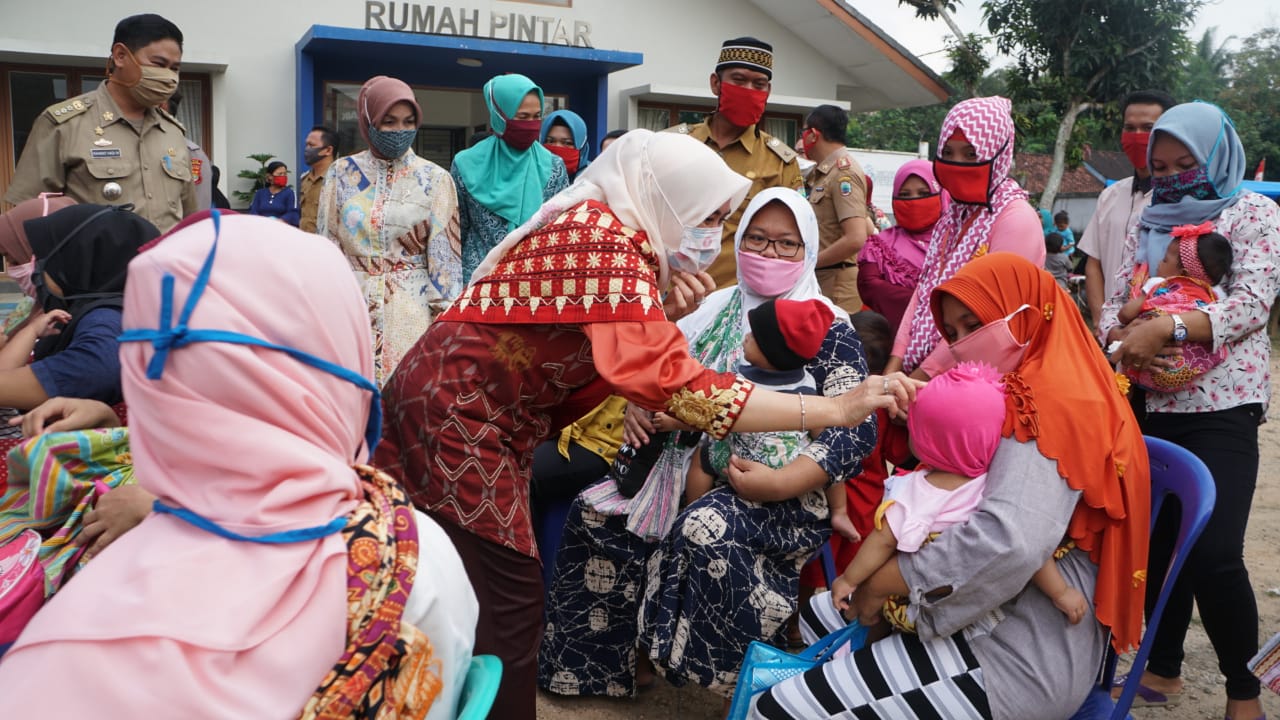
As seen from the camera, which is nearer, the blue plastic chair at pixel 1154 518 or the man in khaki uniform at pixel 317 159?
the blue plastic chair at pixel 1154 518

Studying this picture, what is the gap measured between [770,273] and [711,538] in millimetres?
916

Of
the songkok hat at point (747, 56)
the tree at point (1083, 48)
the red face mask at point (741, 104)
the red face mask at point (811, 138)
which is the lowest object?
the red face mask at point (811, 138)

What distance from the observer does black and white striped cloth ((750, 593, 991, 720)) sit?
2.26 metres

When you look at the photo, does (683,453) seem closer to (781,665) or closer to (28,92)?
(781,665)

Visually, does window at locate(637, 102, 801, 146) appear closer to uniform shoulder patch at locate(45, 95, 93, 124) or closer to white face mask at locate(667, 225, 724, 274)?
uniform shoulder patch at locate(45, 95, 93, 124)

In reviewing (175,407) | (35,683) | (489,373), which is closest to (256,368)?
(175,407)

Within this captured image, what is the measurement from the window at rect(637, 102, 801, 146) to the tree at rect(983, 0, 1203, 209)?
19.6ft

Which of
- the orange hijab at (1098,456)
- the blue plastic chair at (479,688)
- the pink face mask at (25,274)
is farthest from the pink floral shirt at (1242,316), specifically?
the pink face mask at (25,274)

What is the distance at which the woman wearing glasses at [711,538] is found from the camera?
2951mm

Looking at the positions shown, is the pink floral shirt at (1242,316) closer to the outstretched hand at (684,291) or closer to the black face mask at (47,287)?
the outstretched hand at (684,291)

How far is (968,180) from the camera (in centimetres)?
358

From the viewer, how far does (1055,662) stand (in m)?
2.24

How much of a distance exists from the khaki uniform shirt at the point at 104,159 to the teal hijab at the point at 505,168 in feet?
4.03

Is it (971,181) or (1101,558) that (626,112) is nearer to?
(971,181)
